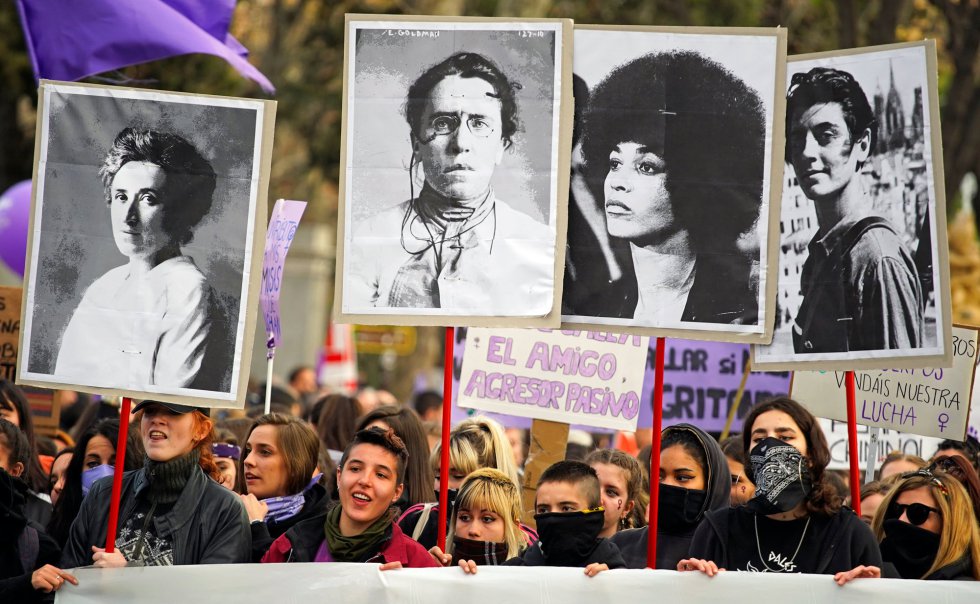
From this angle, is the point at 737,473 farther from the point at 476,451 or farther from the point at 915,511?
the point at 915,511

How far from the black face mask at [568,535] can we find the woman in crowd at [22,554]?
1.56 meters

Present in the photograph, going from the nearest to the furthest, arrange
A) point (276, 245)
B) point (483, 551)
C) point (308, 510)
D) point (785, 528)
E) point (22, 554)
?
point (785, 528) < point (22, 554) < point (483, 551) < point (308, 510) < point (276, 245)

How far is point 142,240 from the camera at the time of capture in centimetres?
485

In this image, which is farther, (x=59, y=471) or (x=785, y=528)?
(x=59, y=471)

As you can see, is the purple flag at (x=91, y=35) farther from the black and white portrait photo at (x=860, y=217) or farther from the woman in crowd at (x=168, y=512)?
the black and white portrait photo at (x=860, y=217)

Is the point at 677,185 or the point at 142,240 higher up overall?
the point at 677,185

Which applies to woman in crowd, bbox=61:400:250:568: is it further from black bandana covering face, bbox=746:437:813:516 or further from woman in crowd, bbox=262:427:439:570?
black bandana covering face, bbox=746:437:813:516

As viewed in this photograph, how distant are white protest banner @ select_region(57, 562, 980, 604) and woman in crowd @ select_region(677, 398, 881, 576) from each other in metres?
0.10

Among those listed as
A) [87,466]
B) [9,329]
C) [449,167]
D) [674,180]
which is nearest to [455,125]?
[449,167]

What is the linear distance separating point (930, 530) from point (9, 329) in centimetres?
521

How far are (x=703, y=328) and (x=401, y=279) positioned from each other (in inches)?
41.9

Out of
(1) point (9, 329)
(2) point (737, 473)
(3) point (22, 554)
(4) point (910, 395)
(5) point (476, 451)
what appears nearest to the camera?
(3) point (22, 554)

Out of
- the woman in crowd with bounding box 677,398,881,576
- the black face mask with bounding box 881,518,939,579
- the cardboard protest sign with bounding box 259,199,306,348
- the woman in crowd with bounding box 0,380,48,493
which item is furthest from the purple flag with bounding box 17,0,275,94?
the black face mask with bounding box 881,518,939,579

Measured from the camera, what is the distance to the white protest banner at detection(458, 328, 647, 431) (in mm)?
7434
